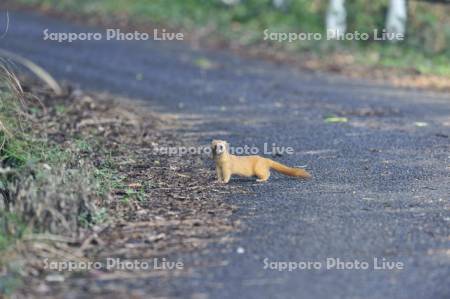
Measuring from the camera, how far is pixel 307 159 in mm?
8781

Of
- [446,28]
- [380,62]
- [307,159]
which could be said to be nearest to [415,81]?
[380,62]

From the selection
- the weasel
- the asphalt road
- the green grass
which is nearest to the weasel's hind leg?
the weasel

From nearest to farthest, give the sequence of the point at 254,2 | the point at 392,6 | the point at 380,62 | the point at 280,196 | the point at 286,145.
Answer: the point at 280,196 → the point at 286,145 → the point at 380,62 → the point at 392,6 → the point at 254,2

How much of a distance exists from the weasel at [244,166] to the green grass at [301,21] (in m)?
8.03

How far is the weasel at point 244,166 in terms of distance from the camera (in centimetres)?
767

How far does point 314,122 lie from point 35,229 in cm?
577

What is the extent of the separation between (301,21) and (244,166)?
43.8 feet

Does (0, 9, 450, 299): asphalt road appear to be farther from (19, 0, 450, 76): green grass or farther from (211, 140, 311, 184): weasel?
(19, 0, 450, 76): green grass

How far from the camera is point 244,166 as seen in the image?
7762 millimetres

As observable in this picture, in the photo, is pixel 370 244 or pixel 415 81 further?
pixel 415 81

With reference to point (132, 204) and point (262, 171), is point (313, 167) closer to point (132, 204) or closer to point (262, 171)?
point (262, 171)

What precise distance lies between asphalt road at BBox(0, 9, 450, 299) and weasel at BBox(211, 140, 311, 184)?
4.3 inches

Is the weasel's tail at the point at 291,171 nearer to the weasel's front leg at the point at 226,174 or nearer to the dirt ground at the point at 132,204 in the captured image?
the weasel's front leg at the point at 226,174

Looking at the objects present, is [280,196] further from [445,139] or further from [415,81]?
[415,81]
